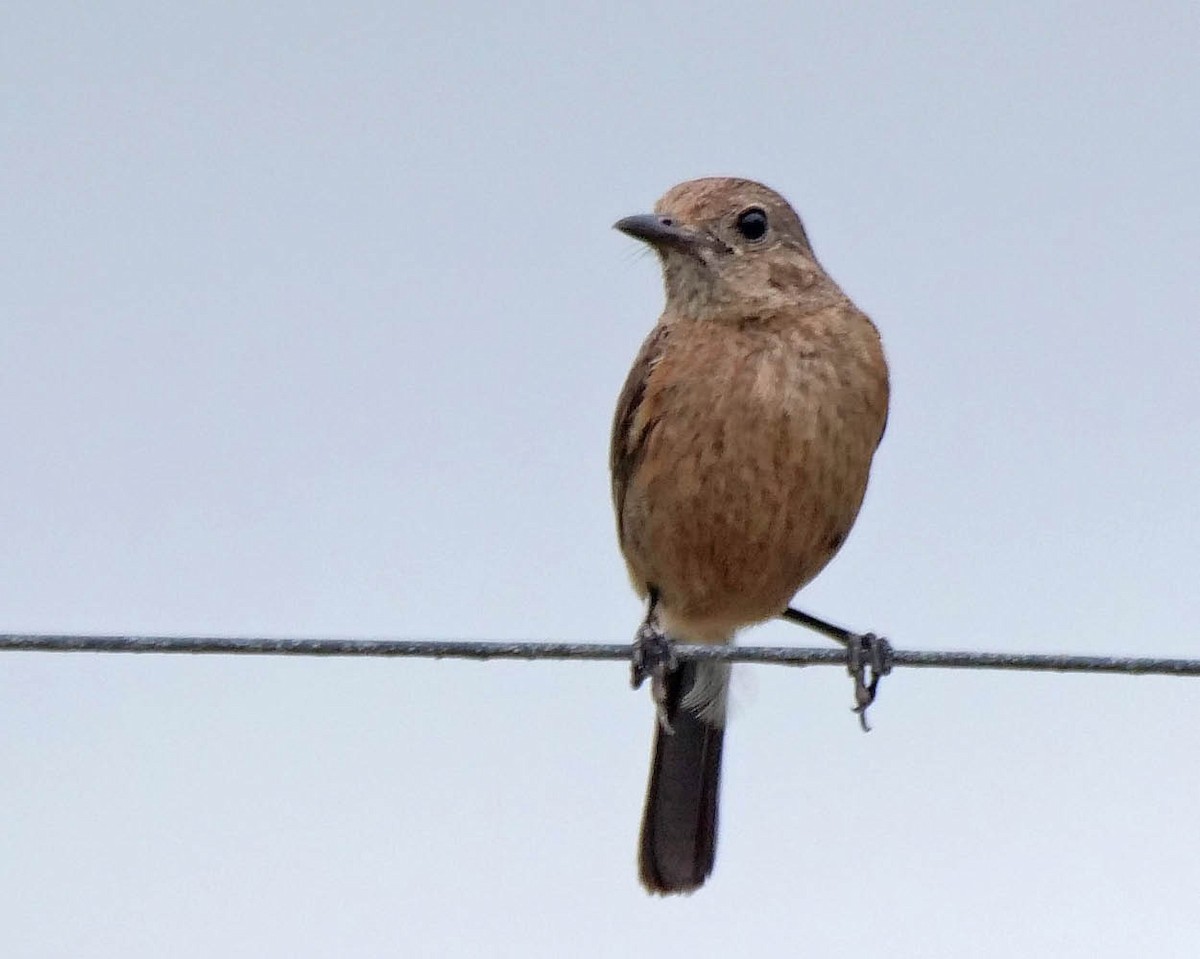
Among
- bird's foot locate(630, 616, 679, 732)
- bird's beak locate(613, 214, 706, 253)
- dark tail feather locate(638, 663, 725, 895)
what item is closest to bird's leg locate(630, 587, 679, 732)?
bird's foot locate(630, 616, 679, 732)

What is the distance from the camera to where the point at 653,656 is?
666cm

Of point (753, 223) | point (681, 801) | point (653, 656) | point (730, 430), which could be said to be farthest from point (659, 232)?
point (681, 801)

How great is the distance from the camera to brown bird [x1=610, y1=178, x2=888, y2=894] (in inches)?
256

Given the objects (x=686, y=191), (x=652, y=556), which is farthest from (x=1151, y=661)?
(x=686, y=191)

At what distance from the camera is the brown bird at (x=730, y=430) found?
650cm

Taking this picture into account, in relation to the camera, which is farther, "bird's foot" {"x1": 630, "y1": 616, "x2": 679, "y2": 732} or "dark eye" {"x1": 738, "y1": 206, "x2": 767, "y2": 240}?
"dark eye" {"x1": 738, "y1": 206, "x2": 767, "y2": 240}

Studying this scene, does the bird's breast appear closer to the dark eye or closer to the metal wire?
the dark eye

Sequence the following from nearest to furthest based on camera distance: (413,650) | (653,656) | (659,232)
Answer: (413,650), (653,656), (659,232)

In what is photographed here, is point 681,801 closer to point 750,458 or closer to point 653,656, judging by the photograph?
point 653,656

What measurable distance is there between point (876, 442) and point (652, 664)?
114 cm

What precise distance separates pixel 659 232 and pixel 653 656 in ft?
5.13

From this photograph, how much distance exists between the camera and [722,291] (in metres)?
6.94

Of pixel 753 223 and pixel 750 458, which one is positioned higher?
pixel 753 223

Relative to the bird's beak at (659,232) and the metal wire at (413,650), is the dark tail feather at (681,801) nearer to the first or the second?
the bird's beak at (659,232)
